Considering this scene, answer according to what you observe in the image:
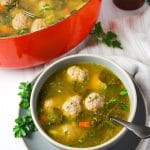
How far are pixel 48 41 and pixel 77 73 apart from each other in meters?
0.15

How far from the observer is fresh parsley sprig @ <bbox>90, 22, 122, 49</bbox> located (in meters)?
1.62

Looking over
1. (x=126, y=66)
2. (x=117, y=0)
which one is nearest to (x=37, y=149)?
(x=126, y=66)

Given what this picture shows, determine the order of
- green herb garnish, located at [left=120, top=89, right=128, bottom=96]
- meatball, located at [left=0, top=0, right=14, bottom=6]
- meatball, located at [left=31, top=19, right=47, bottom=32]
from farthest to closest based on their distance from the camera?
1. meatball, located at [left=0, top=0, right=14, bottom=6]
2. meatball, located at [left=31, top=19, right=47, bottom=32]
3. green herb garnish, located at [left=120, top=89, right=128, bottom=96]

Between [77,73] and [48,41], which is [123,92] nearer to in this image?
[77,73]

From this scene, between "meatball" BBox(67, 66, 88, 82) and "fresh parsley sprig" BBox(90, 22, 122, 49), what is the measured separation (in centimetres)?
27

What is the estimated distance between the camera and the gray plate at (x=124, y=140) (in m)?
1.30

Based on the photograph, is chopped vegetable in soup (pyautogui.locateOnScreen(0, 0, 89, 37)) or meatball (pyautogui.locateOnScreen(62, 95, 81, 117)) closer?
meatball (pyautogui.locateOnScreen(62, 95, 81, 117))

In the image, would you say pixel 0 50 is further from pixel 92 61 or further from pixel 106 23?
pixel 106 23

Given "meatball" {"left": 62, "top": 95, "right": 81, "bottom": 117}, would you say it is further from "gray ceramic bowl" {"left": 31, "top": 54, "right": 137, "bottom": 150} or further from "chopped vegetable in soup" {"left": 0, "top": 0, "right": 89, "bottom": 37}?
"chopped vegetable in soup" {"left": 0, "top": 0, "right": 89, "bottom": 37}

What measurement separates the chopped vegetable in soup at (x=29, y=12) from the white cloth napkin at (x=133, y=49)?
0.53 feet

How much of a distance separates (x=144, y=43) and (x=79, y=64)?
0.32 meters

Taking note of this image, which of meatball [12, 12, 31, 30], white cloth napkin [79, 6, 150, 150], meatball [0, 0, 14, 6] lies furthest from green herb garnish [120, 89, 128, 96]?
meatball [0, 0, 14, 6]

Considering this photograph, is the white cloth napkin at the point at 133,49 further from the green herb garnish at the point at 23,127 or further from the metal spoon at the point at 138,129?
the green herb garnish at the point at 23,127

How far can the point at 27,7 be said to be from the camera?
1.60 metres
